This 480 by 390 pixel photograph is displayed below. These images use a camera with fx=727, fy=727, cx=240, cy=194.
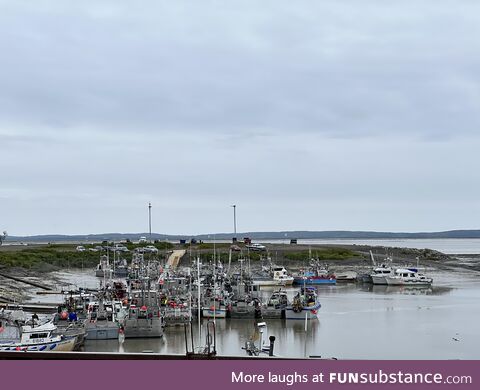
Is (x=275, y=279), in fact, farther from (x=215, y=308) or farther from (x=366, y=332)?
(x=366, y=332)

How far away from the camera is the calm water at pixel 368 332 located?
25328 mm

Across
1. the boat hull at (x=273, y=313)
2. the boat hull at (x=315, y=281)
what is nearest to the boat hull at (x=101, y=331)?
the boat hull at (x=273, y=313)

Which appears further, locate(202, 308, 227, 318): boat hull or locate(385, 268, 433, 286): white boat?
locate(385, 268, 433, 286): white boat

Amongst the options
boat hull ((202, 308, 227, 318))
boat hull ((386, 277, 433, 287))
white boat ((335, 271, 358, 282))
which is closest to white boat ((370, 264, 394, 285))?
boat hull ((386, 277, 433, 287))

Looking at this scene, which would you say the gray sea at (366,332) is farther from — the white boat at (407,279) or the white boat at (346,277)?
the white boat at (346,277)

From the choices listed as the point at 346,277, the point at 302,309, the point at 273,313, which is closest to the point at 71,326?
the point at 273,313

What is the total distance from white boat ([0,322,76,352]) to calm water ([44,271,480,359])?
2.03 m

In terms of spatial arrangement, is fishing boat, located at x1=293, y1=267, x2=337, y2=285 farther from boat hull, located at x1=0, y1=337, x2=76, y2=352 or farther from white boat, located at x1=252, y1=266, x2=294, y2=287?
boat hull, located at x1=0, y1=337, x2=76, y2=352

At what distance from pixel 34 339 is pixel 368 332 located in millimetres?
13757

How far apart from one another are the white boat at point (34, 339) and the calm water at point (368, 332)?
2029 millimetres

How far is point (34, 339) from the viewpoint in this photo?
22.8 meters

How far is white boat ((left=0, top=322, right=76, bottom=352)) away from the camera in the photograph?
22375mm
